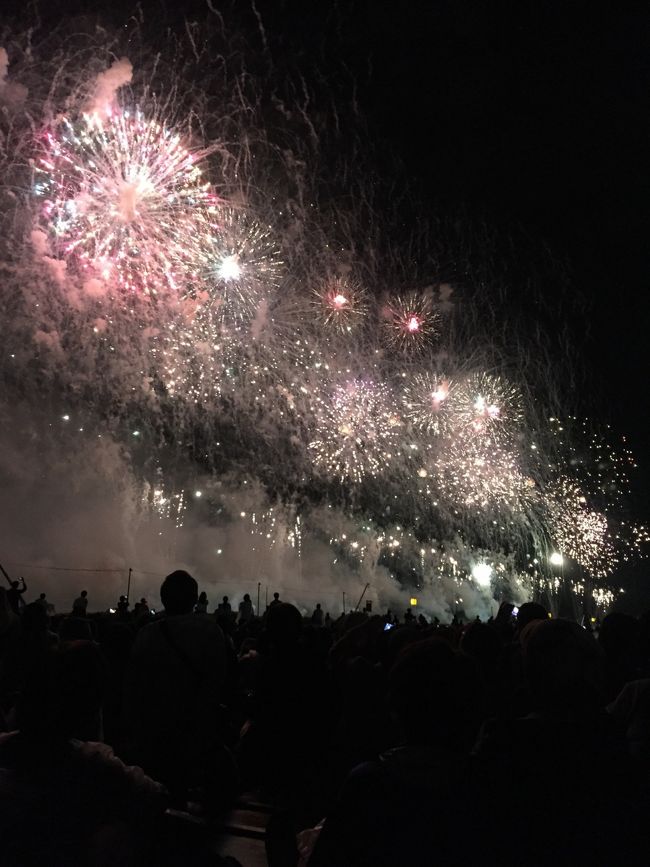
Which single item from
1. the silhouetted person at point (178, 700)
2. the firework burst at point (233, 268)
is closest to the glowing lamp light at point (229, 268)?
the firework burst at point (233, 268)

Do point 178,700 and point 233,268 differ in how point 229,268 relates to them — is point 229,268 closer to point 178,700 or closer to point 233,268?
point 233,268

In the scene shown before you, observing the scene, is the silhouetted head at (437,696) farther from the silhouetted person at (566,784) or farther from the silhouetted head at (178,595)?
the silhouetted head at (178,595)

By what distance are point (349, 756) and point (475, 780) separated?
255 cm

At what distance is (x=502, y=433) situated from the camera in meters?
19.7

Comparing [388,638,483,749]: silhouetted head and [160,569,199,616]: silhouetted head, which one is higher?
[160,569,199,616]: silhouetted head

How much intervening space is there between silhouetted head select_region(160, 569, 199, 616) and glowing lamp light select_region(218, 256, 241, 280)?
10720mm

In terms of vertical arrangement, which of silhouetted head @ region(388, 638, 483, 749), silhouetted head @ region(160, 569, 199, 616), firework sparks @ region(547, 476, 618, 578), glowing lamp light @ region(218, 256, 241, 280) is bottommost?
silhouetted head @ region(388, 638, 483, 749)

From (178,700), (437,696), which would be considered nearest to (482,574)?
(178,700)

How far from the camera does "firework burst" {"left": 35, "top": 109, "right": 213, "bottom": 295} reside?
10.7m

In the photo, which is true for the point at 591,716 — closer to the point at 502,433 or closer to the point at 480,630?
the point at 480,630

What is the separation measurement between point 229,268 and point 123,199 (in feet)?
8.62

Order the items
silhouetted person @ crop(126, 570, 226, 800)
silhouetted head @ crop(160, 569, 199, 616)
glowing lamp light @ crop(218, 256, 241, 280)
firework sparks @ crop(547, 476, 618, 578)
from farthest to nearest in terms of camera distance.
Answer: firework sparks @ crop(547, 476, 618, 578) → glowing lamp light @ crop(218, 256, 241, 280) → silhouetted head @ crop(160, 569, 199, 616) → silhouetted person @ crop(126, 570, 226, 800)

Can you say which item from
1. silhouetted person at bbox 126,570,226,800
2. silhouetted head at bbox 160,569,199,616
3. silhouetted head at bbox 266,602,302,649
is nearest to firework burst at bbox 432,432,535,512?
silhouetted head at bbox 266,602,302,649

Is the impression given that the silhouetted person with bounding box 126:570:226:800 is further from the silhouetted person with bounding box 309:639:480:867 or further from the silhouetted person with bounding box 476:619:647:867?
the silhouetted person with bounding box 476:619:647:867
